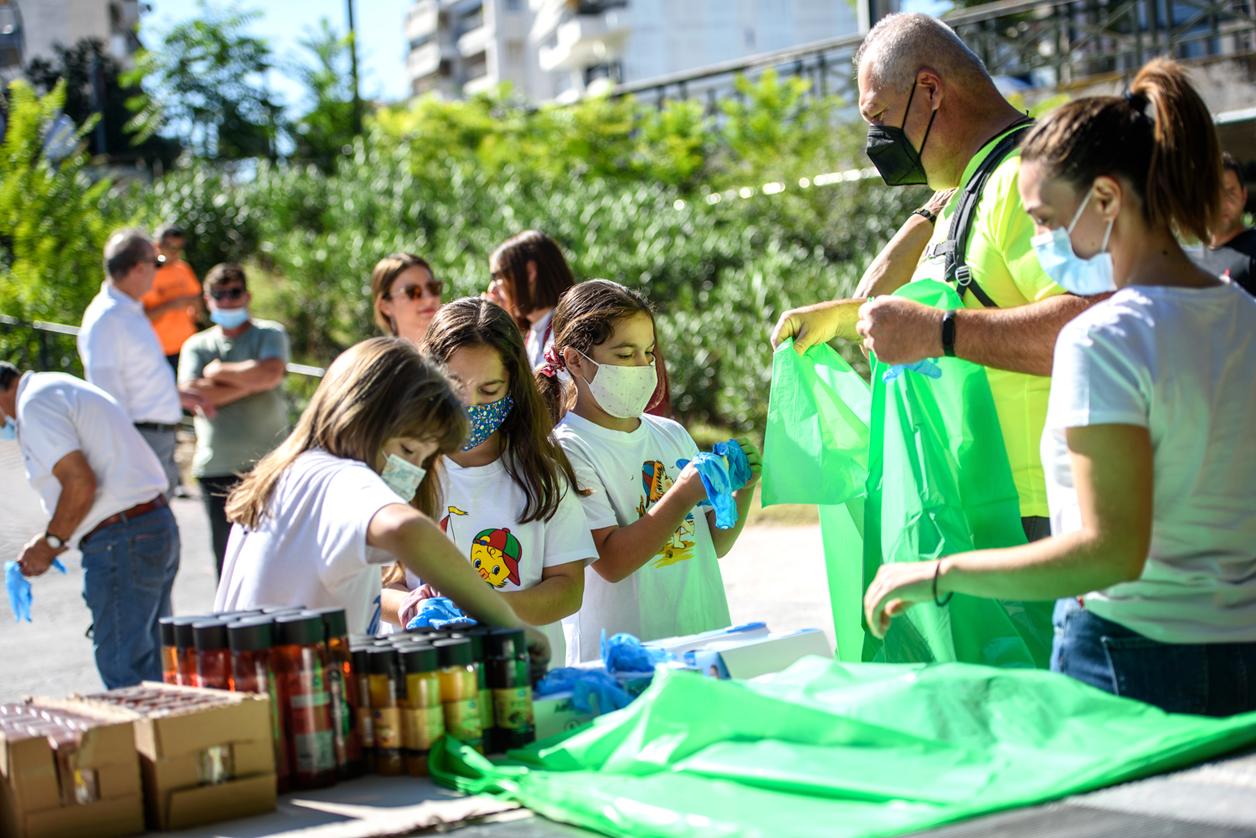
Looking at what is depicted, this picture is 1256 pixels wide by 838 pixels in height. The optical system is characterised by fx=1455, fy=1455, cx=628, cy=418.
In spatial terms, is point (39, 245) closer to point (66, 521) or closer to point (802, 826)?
point (66, 521)

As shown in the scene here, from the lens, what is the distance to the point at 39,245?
15.4 meters

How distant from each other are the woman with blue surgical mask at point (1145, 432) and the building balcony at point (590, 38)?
2244 inches

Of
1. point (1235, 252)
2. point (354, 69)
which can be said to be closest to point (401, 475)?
point (1235, 252)

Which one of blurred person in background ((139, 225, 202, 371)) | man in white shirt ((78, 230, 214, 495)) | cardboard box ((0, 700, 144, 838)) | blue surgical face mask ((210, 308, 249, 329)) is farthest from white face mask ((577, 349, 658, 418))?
blurred person in background ((139, 225, 202, 371))

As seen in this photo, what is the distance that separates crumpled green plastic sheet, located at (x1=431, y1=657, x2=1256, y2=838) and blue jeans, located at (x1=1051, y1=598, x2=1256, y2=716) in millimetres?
99

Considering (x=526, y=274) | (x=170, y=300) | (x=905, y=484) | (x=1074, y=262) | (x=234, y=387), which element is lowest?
(x=905, y=484)

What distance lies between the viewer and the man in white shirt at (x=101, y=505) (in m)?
5.90

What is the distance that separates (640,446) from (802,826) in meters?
2.20

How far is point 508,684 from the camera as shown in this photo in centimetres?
264

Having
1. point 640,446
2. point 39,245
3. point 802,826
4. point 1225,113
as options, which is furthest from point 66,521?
point 1225,113

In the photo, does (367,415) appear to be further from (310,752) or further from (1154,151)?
(1154,151)

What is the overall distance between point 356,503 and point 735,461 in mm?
1216

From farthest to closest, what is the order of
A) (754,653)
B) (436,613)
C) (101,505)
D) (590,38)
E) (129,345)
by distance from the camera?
(590,38)
(129,345)
(101,505)
(436,613)
(754,653)

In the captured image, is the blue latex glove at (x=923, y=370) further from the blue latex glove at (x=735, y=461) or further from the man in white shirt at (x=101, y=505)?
the man in white shirt at (x=101, y=505)
